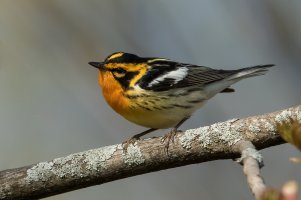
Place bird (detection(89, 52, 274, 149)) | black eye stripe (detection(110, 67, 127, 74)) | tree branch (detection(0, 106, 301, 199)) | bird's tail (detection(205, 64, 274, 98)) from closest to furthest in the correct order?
tree branch (detection(0, 106, 301, 199)) < bird (detection(89, 52, 274, 149)) < bird's tail (detection(205, 64, 274, 98)) < black eye stripe (detection(110, 67, 127, 74))

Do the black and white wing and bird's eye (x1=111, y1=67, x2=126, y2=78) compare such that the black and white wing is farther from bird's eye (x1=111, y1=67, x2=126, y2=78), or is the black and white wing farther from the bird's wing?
bird's eye (x1=111, y1=67, x2=126, y2=78)

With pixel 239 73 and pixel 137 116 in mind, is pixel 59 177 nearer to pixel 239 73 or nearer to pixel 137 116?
pixel 137 116

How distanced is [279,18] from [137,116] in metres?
2.84

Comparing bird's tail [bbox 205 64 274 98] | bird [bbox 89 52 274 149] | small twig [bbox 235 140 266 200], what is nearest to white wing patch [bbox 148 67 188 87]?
bird [bbox 89 52 274 149]

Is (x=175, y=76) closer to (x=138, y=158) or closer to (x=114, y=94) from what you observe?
(x=114, y=94)

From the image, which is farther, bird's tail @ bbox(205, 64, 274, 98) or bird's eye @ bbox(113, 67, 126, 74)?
bird's eye @ bbox(113, 67, 126, 74)

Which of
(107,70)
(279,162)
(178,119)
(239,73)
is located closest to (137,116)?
(178,119)

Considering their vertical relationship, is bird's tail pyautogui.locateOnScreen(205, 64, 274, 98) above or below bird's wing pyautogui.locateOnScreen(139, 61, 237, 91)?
below

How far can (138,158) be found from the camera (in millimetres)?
3490

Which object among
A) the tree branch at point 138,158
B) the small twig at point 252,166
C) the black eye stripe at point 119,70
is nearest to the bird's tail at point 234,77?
the black eye stripe at point 119,70

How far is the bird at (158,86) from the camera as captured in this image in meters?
5.16

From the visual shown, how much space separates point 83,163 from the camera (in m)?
3.63

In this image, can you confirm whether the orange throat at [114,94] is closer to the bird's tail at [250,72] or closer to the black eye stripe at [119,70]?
the black eye stripe at [119,70]

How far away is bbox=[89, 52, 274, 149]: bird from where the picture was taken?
5160 millimetres
